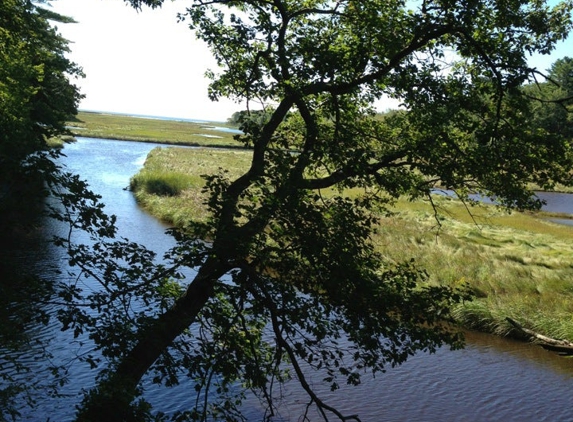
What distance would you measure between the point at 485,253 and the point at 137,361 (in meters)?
22.7

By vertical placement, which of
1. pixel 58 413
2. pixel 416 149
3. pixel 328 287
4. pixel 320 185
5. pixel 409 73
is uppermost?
pixel 409 73

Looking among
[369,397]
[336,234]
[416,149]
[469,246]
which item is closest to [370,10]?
[416,149]

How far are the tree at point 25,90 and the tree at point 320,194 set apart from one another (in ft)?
4.51

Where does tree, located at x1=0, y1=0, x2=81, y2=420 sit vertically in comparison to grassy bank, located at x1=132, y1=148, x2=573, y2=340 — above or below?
above

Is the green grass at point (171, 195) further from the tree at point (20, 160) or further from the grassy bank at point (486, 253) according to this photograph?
the tree at point (20, 160)

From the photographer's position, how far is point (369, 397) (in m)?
14.1

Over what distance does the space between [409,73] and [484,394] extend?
978cm

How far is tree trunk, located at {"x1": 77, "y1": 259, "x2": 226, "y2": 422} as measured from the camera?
7.88 m

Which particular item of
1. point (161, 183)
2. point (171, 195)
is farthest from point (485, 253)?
point (161, 183)

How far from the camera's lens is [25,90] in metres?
31.5

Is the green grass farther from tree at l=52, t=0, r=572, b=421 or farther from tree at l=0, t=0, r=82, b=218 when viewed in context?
tree at l=52, t=0, r=572, b=421

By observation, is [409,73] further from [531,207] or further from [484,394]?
[484,394]

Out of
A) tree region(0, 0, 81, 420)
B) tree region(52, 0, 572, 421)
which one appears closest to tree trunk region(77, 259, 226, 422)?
tree region(52, 0, 572, 421)

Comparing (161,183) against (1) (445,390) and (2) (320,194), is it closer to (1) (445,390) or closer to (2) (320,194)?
(1) (445,390)
